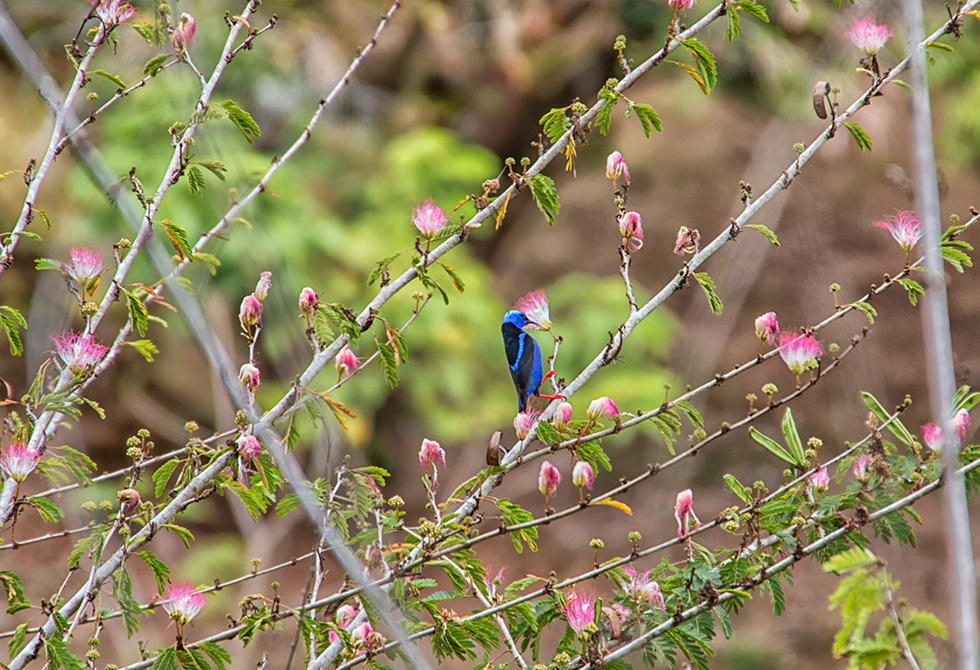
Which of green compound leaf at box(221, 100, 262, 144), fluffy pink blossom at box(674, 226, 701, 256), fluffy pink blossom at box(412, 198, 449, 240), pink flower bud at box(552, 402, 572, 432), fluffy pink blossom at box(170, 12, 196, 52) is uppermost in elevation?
fluffy pink blossom at box(170, 12, 196, 52)

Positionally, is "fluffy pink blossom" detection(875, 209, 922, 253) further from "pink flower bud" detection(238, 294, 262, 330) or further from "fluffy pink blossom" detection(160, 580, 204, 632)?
"fluffy pink blossom" detection(160, 580, 204, 632)

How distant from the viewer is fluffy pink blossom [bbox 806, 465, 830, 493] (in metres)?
2.04

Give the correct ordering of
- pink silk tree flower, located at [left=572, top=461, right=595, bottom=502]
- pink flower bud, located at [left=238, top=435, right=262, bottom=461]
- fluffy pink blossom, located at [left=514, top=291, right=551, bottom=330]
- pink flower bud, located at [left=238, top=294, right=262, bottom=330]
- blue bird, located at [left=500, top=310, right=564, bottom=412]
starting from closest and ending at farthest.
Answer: pink flower bud, located at [left=238, top=435, right=262, bottom=461] < pink silk tree flower, located at [left=572, top=461, right=595, bottom=502] < pink flower bud, located at [left=238, top=294, right=262, bottom=330] < fluffy pink blossom, located at [left=514, top=291, right=551, bottom=330] < blue bird, located at [left=500, top=310, right=564, bottom=412]

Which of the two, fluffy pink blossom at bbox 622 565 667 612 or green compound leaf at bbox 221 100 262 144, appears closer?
fluffy pink blossom at bbox 622 565 667 612

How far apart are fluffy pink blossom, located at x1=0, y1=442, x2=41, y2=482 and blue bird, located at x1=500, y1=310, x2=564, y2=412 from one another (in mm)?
1215

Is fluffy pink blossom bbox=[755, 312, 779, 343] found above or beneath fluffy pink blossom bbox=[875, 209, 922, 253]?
beneath

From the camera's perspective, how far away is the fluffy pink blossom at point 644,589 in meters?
2.01

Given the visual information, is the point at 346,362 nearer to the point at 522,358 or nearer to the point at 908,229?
the point at 522,358

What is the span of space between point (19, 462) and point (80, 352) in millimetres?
286

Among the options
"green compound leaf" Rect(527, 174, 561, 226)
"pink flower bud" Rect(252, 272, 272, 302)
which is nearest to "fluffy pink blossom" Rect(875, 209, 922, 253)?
"green compound leaf" Rect(527, 174, 561, 226)

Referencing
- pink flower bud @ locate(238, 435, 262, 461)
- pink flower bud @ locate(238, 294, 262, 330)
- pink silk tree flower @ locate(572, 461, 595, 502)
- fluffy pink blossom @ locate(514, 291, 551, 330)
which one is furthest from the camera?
fluffy pink blossom @ locate(514, 291, 551, 330)

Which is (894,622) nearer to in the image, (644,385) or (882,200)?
(644,385)

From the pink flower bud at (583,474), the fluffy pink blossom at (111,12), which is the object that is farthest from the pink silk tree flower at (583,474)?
the fluffy pink blossom at (111,12)

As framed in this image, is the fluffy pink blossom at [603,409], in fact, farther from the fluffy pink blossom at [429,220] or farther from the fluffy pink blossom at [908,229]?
the fluffy pink blossom at [908,229]
